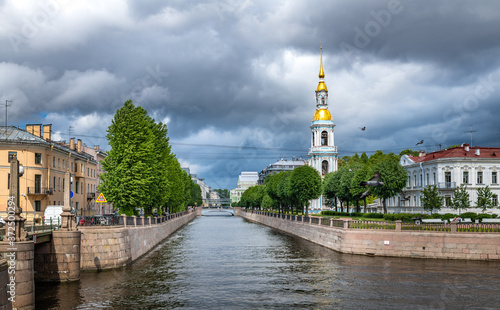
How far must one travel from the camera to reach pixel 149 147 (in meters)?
56.2

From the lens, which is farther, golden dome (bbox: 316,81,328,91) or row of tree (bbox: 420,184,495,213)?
golden dome (bbox: 316,81,328,91)

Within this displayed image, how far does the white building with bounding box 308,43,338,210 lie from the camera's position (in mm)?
147875

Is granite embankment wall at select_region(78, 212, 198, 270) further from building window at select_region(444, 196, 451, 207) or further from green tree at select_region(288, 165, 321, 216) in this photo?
green tree at select_region(288, 165, 321, 216)

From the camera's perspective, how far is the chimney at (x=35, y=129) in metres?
68.4

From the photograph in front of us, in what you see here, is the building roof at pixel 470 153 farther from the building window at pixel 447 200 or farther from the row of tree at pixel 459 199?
the row of tree at pixel 459 199

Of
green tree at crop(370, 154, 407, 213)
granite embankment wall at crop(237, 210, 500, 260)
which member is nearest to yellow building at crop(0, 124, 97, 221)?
granite embankment wall at crop(237, 210, 500, 260)

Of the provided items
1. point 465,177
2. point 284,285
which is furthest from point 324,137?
point 284,285

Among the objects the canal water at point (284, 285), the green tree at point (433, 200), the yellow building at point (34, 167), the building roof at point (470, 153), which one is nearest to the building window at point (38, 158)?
the yellow building at point (34, 167)

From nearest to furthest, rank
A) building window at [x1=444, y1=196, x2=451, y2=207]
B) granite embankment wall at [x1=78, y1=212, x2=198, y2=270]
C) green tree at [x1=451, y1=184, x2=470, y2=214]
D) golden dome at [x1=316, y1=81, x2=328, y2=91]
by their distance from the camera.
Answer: granite embankment wall at [x1=78, y1=212, x2=198, y2=270], green tree at [x1=451, y1=184, x2=470, y2=214], building window at [x1=444, y1=196, x2=451, y2=207], golden dome at [x1=316, y1=81, x2=328, y2=91]

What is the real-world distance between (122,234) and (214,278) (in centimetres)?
828

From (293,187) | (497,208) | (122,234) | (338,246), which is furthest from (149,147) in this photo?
(497,208)

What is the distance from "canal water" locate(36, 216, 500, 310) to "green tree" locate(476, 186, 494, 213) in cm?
3414

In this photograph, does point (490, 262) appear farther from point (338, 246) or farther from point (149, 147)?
point (149, 147)

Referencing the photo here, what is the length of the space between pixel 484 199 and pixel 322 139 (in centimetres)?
8152
